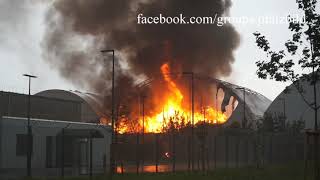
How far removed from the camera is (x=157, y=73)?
68.5m

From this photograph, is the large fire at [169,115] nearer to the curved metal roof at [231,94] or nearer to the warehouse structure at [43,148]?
the curved metal roof at [231,94]

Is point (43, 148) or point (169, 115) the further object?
point (169, 115)

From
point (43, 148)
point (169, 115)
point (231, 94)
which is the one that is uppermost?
point (231, 94)

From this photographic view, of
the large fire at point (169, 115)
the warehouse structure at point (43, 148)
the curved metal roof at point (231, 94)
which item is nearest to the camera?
the warehouse structure at point (43, 148)

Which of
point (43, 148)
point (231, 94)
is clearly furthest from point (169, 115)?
point (43, 148)

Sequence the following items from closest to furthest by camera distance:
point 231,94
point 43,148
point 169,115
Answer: point 43,148 < point 169,115 < point 231,94

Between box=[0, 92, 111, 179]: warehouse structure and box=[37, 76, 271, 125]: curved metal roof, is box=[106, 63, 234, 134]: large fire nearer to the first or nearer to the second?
box=[37, 76, 271, 125]: curved metal roof

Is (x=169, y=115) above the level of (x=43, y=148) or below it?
above

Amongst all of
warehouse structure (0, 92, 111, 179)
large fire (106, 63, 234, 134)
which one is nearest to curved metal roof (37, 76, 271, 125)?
large fire (106, 63, 234, 134)

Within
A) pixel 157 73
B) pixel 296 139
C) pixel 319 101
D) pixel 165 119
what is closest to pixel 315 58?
pixel 296 139

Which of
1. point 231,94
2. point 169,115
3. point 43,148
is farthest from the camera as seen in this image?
point 231,94

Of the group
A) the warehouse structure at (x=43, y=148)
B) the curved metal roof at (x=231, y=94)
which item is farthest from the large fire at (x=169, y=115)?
the warehouse structure at (x=43, y=148)

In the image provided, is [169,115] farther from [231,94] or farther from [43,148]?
[43,148]

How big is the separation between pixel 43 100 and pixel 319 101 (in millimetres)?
38348
